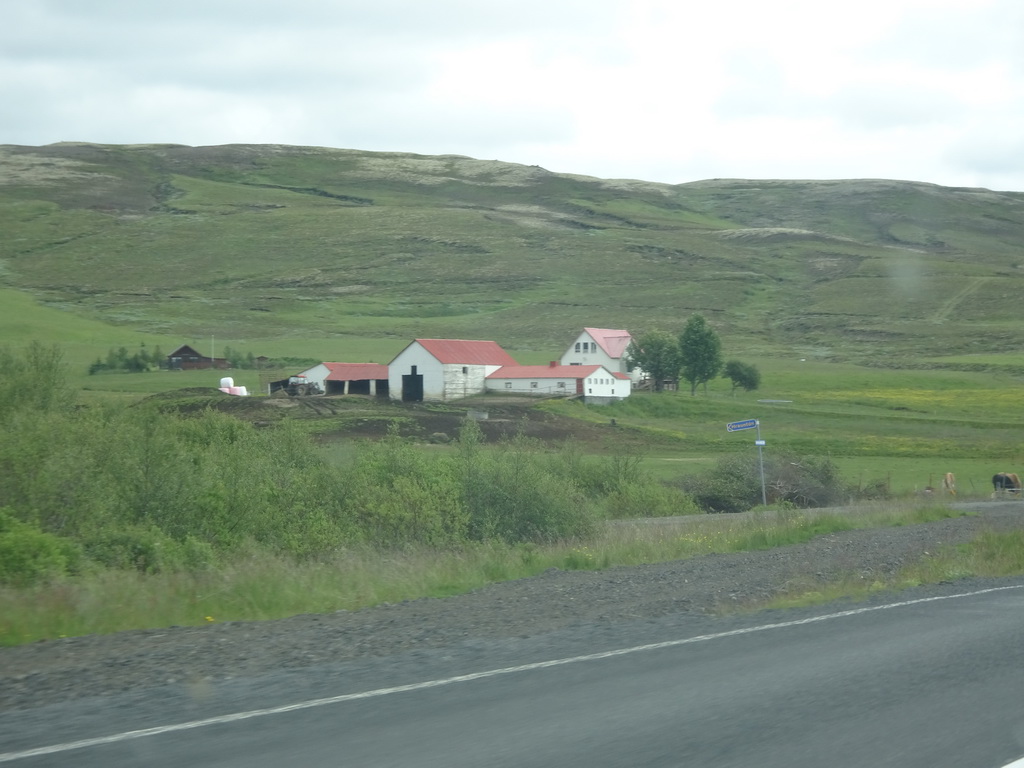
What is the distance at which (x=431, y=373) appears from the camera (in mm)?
75875

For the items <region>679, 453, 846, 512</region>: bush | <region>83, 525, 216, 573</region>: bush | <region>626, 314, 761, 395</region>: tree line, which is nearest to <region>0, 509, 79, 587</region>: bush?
<region>83, 525, 216, 573</region>: bush

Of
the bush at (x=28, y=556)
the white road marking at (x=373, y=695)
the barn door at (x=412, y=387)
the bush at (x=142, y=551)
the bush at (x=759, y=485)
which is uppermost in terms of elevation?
the white road marking at (x=373, y=695)

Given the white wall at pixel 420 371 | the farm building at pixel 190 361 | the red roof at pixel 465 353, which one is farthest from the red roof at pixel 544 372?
the farm building at pixel 190 361

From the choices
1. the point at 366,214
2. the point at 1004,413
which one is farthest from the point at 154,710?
the point at 366,214

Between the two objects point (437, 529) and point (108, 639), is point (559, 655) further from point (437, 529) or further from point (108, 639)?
point (437, 529)

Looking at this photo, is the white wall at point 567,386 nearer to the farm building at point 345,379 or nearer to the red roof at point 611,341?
the farm building at point 345,379

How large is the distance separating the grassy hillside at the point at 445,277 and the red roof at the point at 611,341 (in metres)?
8.55

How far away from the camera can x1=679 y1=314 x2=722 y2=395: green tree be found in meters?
85.6

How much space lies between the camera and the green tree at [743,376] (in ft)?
270

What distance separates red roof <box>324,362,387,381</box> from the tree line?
22.7 m

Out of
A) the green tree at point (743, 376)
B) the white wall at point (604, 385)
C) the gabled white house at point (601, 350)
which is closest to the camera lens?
the white wall at point (604, 385)

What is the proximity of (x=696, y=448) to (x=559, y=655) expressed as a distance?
45.7 metres

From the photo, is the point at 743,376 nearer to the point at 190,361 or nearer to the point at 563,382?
the point at 563,382

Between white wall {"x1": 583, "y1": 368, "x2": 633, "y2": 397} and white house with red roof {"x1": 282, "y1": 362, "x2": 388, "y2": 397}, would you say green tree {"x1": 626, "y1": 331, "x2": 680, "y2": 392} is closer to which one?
white wall {"x1": 583, "y1": 368, "x2": 633, "y2": 397}
